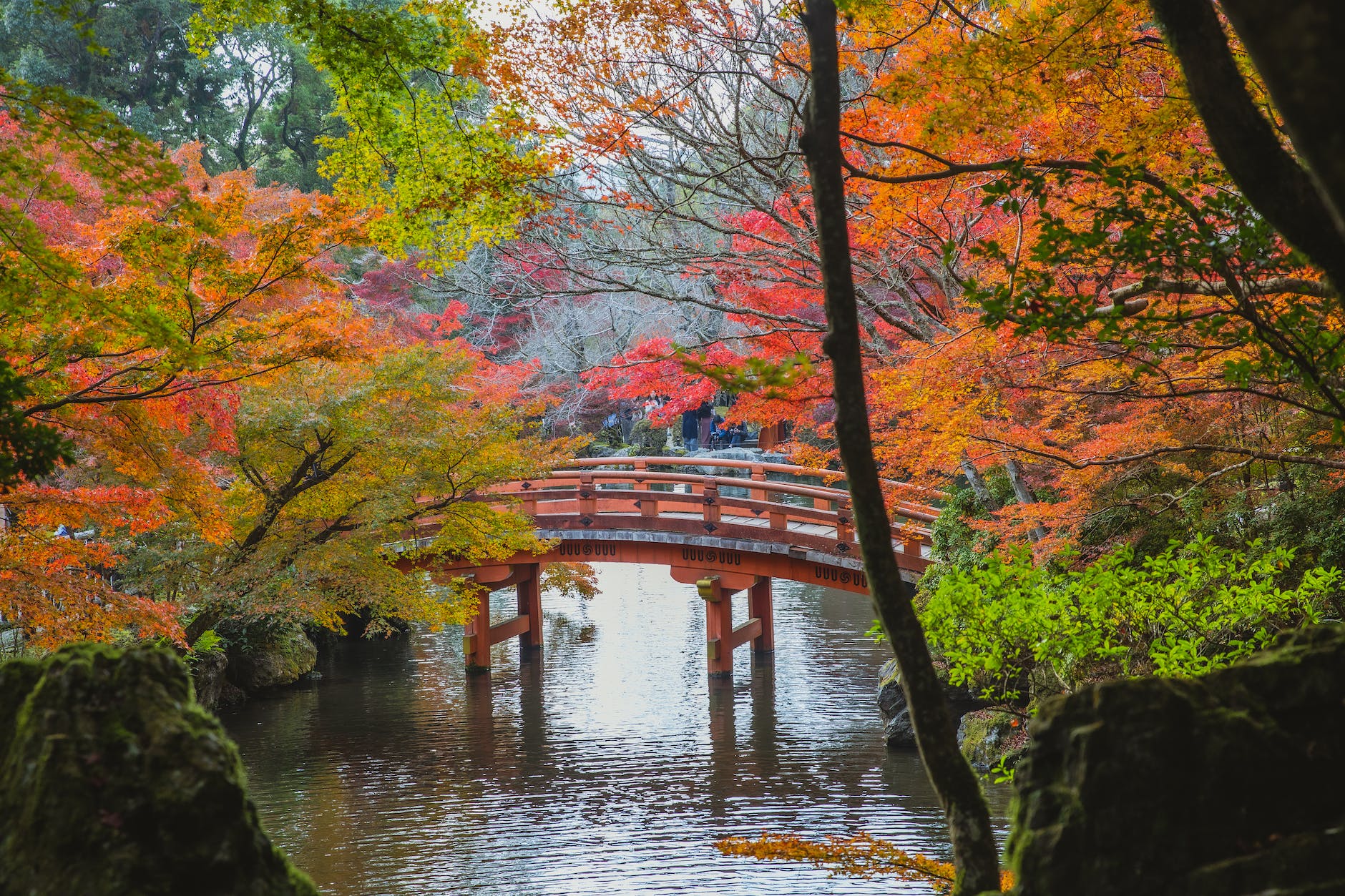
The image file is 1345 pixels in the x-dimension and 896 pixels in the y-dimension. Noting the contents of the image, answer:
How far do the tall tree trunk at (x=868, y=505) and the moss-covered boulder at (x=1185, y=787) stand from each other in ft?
2.21

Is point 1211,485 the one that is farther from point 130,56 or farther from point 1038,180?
point 130,56

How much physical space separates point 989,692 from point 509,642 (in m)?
14.2

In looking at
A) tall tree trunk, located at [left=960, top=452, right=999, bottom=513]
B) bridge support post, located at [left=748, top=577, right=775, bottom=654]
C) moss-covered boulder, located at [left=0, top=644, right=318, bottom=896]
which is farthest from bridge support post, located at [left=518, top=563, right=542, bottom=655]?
moss-covered boulder, located at [left=0, top=644, right=318, bottom=896]

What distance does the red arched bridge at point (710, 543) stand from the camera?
14367mm

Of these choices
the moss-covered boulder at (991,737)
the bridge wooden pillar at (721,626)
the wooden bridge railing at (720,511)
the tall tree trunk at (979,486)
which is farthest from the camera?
the bridge wooden pillar at (721,626)

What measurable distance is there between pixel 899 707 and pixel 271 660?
9.79m

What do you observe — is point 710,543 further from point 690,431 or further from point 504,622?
point 690,431

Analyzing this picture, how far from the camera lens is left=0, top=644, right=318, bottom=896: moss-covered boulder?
8.97 feet

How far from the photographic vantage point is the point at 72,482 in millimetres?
11789

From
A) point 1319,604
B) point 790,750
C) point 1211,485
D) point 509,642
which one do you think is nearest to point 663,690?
point 790,750

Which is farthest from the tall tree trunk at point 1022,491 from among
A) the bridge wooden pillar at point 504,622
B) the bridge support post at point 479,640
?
the bridge support post at point 479,640

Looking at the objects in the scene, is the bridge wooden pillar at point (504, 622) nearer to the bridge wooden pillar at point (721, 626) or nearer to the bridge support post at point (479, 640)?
the bridge support post at point (479, 640)

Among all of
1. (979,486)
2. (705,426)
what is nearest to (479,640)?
(979,486)

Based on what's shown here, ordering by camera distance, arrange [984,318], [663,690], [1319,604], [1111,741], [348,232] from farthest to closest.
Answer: [663,690], [348,232], [1319,604], [984,318], [1111,741]
